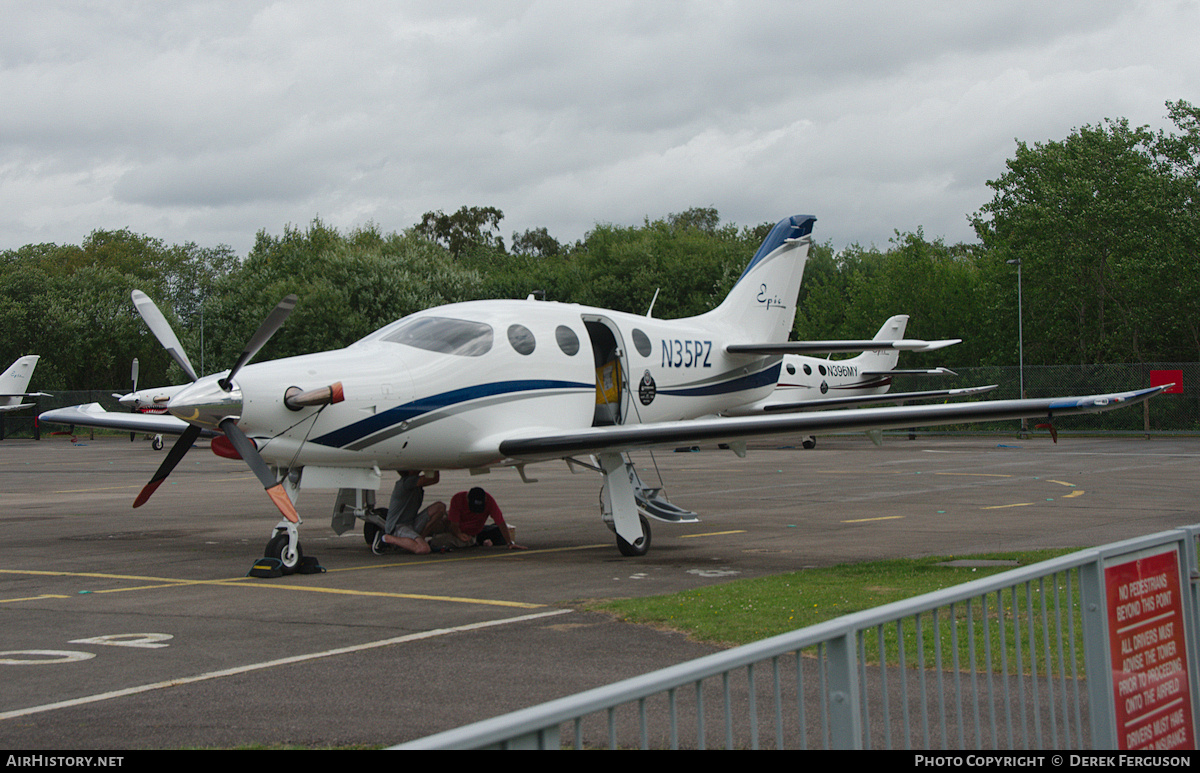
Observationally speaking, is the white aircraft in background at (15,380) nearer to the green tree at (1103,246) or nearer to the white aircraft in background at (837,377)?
the white aircraft in background at (837,377)

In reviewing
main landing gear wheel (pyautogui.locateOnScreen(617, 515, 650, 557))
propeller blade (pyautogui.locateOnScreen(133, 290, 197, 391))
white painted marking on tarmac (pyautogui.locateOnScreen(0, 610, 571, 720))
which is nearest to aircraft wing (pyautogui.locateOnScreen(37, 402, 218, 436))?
propeller blade (pyautogui.locateOnScreen(133, 290, 197, 391))

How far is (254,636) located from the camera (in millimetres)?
8609

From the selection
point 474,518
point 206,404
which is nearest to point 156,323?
point 206,404

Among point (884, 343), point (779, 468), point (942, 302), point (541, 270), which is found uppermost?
point (541, 270)

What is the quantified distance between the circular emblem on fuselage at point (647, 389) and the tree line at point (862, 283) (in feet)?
108

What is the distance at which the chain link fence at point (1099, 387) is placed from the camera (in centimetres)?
4494

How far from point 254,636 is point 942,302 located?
54.0 meters

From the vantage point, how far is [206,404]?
11250 mm

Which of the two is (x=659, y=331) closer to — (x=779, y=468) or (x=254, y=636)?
(x=254, y=636)

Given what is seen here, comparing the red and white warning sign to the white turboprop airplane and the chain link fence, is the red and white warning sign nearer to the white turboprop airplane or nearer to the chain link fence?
the white turboprop airplane

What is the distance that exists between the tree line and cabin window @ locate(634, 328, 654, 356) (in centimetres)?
3286

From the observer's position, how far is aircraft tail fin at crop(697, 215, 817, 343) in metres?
18.5

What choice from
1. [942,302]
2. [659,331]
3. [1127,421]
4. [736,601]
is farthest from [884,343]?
[942,302]

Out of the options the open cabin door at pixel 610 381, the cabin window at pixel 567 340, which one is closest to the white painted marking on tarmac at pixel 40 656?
the cabin window at pixel 567 340
